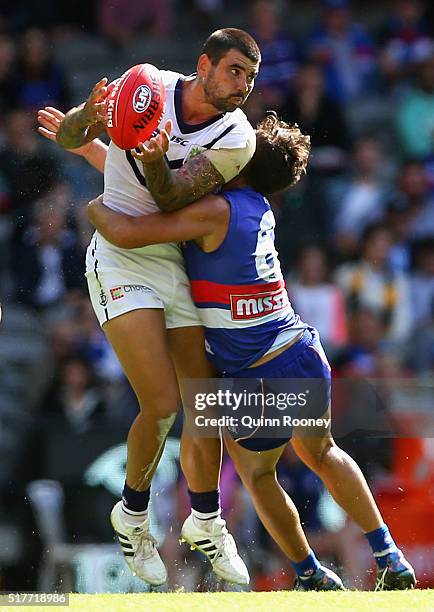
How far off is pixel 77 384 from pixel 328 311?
188 cm

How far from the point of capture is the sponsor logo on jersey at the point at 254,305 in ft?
18.2

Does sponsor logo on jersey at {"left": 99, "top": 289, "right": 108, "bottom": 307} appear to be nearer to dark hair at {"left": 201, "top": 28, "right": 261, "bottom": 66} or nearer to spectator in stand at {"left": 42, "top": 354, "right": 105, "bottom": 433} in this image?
dark hair at {"left": 201, "top": 28, "right": 261, "bottom": 66}

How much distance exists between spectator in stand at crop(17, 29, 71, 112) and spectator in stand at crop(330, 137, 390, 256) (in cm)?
220

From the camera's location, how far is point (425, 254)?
31.3 ft

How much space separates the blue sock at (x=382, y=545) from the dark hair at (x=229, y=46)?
7.20 feet

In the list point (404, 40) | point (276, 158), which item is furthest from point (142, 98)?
point (404, 40)

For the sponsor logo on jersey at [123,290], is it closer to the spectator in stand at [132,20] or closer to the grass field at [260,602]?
the grass field at [260,602]

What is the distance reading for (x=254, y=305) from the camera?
558 cm

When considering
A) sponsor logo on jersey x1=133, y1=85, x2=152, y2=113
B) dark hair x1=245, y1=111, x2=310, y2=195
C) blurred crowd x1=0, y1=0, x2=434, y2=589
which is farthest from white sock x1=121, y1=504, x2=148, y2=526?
sponsor logo on jersey x1=133, y1=85, x2=152, y2=113

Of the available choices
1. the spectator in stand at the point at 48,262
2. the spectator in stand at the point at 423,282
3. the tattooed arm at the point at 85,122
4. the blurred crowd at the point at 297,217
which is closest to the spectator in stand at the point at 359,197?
the blurred crowd at the point at 297,217

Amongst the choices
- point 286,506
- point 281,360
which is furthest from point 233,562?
point 281,360

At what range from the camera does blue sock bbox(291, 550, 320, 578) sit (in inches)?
229

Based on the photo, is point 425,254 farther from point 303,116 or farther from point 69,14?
point 69,14

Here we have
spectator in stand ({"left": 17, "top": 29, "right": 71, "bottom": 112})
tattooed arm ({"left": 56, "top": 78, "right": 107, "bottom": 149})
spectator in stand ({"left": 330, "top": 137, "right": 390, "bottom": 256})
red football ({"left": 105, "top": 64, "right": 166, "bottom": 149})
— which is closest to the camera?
red football ({"left": 105, "top": 64, "right": 166, "bottom": 149})
